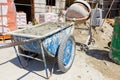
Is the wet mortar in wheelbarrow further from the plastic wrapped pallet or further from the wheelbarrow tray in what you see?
the plastic wrapped pallet

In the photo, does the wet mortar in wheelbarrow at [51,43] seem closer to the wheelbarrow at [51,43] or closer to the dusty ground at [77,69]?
the wheelbarrow at [51,43]

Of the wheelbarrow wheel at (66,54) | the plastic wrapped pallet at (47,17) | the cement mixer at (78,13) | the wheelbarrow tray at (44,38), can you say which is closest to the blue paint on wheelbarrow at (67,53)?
the wheelbarrow wheel at (66,54)

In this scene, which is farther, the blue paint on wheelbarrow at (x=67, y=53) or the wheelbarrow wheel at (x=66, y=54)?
the blue paint on wheelbarrow at (x=67, y=53)

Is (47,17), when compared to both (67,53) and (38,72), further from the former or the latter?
(38,72)

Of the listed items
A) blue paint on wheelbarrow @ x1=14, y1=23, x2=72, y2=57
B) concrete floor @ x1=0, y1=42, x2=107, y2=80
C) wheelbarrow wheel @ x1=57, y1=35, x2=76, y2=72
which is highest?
blue paint on wheelbarrow @ x1=14, y1=23, x2=72, y2=57

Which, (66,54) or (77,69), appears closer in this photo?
(66,54)

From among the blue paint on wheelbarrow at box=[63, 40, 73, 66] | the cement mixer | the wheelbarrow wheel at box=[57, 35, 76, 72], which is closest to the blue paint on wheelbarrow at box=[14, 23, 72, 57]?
the wheelbarrow wheel at box=[57, 35, 76, 72]

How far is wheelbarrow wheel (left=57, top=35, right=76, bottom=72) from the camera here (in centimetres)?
473

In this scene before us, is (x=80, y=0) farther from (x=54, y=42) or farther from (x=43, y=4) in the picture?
(x=54, y=42)

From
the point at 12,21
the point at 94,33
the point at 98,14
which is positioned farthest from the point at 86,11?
the point at 12,21

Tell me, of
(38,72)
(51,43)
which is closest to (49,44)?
(51,43)

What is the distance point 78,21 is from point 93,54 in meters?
1.50

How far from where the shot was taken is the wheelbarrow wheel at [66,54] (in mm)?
4727

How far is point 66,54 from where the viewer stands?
514 cm
